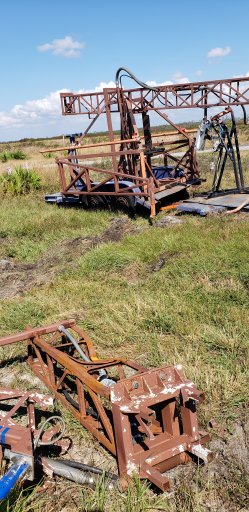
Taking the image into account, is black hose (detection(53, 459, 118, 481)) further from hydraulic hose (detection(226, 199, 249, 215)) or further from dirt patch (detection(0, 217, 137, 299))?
hydraulic hose (detection(226, 199, 249, 215))

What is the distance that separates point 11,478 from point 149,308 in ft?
10.1

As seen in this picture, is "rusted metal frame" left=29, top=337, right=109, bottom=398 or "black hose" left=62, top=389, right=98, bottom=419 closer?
"rusted metal frame" left=29, top=337, right=109, bottom=398

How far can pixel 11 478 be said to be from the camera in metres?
2.43

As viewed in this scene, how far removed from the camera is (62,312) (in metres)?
5.68

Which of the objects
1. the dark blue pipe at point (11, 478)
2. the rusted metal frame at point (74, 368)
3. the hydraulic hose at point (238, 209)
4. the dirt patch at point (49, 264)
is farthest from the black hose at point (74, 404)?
the hydraulic hose at point (238, 209)

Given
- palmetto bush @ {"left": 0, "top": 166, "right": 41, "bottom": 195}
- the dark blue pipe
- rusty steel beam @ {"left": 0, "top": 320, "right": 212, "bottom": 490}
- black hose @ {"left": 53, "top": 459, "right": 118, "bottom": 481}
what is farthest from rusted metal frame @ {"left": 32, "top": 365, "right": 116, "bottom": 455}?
palmetto bush @ {"left": 0, "top": 166, "right": 41, "bottom": 195}

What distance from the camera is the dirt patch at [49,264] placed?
7112 millimetres

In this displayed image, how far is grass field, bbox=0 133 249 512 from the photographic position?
2.74 m

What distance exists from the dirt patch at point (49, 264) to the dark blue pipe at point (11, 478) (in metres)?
4.32

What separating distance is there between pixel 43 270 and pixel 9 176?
8.10m

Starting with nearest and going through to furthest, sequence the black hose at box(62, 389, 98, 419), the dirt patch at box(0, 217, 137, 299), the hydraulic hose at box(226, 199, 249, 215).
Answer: the black hose at box(62, 389, 98, 419)
the dirt patch at box(0, 217, 137, 299)
the hydraulic hose at box(226, 199, 249, 215)

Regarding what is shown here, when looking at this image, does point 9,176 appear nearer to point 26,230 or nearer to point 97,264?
point 26,230

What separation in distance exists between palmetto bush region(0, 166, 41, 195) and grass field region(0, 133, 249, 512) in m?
3.86

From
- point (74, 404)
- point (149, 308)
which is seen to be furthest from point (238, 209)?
point (74, 404)
